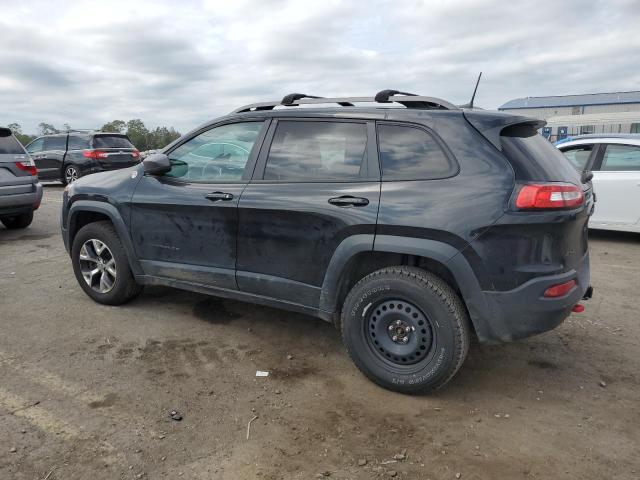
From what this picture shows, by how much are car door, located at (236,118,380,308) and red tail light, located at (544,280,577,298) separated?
41.0 inches

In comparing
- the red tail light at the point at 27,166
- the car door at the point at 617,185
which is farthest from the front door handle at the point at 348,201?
the red tail light at the point at 27,166

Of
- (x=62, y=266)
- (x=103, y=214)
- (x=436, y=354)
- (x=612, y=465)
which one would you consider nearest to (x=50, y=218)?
(x=62, y=266)

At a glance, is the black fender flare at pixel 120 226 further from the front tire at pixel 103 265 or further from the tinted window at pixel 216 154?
the tinted window at pixel 216 154

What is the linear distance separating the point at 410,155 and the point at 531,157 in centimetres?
69

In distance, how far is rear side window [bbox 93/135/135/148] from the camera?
13.3 m

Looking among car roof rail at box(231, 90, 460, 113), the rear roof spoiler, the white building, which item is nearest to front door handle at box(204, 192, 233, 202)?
car roof rail at box(231, 90, 460, 113)

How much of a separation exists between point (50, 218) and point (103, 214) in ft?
19.0

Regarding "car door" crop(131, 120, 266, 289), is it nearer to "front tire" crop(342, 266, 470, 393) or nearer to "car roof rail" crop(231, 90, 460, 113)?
"car roof rail" crop(231, 90, 460, 113)

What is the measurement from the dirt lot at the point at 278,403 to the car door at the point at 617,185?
331 cm

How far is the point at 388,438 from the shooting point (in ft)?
8.45

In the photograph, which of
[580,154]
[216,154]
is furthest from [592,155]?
[216,154]

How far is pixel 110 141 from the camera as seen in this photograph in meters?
13.5

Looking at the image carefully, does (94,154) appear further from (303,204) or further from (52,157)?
(303,204)

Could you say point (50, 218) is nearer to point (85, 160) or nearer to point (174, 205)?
point (85, 160)
